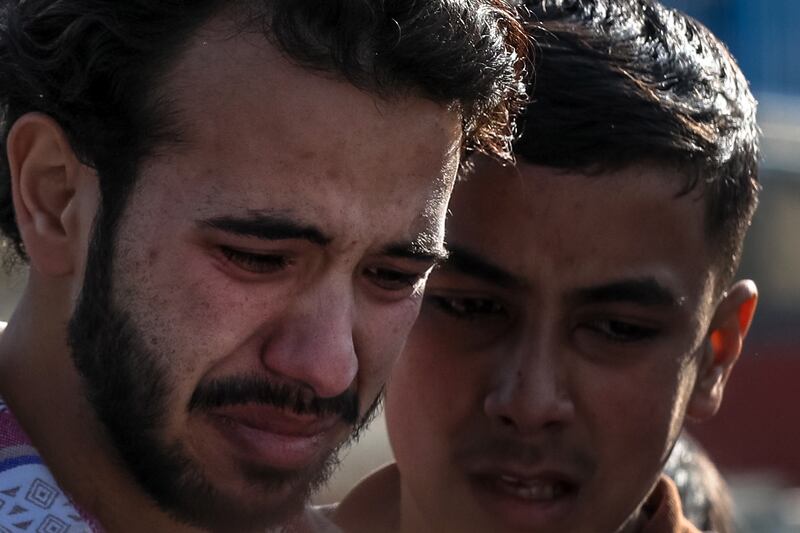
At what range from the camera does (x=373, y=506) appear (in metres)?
3.15

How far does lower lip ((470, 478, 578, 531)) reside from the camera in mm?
2744

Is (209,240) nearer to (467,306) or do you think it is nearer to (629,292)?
(467,306)

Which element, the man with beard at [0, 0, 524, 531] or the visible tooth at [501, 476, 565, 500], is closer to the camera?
the man with beard at [0, 0, 524, 531]

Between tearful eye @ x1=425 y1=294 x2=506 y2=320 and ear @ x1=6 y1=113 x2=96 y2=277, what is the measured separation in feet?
2.95

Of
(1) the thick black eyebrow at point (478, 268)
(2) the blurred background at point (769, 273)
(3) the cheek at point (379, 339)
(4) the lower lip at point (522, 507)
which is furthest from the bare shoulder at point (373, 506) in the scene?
(2) the blurred background at point (769, 273)

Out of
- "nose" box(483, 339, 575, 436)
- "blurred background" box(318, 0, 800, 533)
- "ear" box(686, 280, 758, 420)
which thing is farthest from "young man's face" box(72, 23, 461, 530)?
"blurred background" box(318, 0, 800, 533)

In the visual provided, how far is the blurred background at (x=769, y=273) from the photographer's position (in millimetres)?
8055

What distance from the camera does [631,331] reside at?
280 centimetres

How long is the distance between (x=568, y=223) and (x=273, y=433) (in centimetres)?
84

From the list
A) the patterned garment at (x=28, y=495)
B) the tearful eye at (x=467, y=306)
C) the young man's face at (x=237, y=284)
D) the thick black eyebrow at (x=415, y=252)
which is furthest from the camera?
the tearful eye at (x=467, y=306)

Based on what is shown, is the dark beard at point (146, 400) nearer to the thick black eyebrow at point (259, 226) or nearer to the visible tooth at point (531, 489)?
the thick black eyebrow at point (259, 226)

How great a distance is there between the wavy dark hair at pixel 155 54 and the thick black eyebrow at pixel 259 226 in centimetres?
15

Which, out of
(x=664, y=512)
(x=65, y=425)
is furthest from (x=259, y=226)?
(x=664, y=512)

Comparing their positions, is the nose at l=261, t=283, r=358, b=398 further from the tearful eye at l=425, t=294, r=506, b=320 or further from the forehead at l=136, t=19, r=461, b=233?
the tearful eye at l=425, t=294, r=506, b=320
